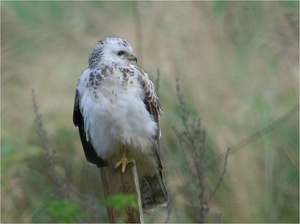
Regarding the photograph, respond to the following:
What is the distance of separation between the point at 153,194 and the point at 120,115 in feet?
1.89

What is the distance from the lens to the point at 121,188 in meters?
4.19

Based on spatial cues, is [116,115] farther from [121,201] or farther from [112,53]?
[121,201]

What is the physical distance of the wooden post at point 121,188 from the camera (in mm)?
4062

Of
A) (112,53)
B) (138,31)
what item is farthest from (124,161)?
(138,31)

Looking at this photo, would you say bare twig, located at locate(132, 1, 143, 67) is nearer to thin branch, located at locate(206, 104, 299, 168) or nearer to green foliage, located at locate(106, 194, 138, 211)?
thin branch, located at locate(206, 104, 299, 168)

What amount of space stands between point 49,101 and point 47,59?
641 millimetres

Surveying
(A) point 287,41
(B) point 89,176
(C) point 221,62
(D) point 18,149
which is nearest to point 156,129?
(B) point 89,176

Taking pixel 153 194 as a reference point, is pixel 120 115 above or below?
above

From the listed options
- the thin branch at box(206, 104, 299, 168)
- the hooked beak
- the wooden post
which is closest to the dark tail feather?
the hooked beak

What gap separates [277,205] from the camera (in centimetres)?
752

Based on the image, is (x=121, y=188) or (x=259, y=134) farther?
(x=259, y=134)

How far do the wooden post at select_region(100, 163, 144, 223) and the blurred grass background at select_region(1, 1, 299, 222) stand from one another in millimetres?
2505

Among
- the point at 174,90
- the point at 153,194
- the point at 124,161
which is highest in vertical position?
the point at 174,90

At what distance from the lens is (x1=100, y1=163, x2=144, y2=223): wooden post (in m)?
4.06
